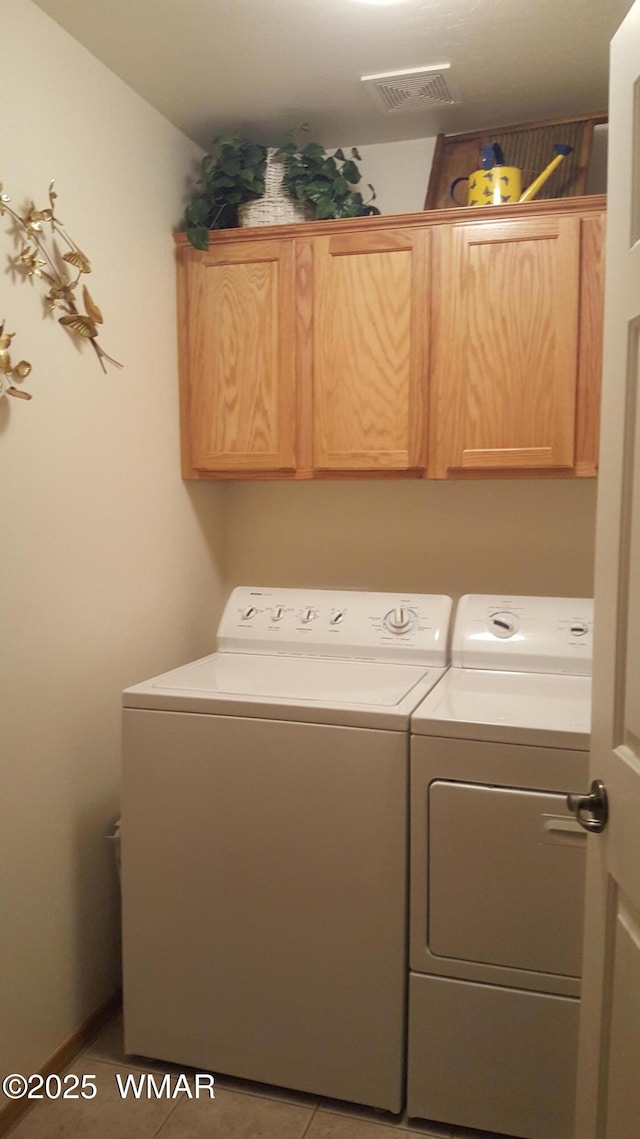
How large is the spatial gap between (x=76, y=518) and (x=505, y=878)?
4.17 feet

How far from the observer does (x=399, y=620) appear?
2262 mm

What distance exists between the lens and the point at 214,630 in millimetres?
2744

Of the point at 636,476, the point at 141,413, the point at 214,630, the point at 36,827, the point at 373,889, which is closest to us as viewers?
the point at 636,476

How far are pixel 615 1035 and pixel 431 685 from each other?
0.91 meters

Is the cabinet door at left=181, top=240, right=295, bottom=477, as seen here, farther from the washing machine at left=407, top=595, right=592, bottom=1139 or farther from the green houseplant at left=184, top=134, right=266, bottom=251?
the washing machine at left=407, top=595, right=592, bottom=1139

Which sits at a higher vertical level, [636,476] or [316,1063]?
[636,476]

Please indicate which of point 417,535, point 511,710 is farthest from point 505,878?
point 417,535

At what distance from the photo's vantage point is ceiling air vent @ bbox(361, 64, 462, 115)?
203cm

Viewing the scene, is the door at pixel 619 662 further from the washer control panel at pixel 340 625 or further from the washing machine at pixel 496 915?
the washer control panel at pixel 340 625

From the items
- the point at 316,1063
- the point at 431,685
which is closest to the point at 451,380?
the point at 431,685

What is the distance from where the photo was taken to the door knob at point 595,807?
121 cm

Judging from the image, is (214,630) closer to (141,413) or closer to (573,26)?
(141,413)

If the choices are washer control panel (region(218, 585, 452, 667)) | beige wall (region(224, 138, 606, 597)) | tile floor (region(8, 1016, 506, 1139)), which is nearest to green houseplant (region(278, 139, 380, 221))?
beige wall (region(224, 138, 606, 597))

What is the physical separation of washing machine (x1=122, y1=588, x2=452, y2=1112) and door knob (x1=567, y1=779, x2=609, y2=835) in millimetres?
514
